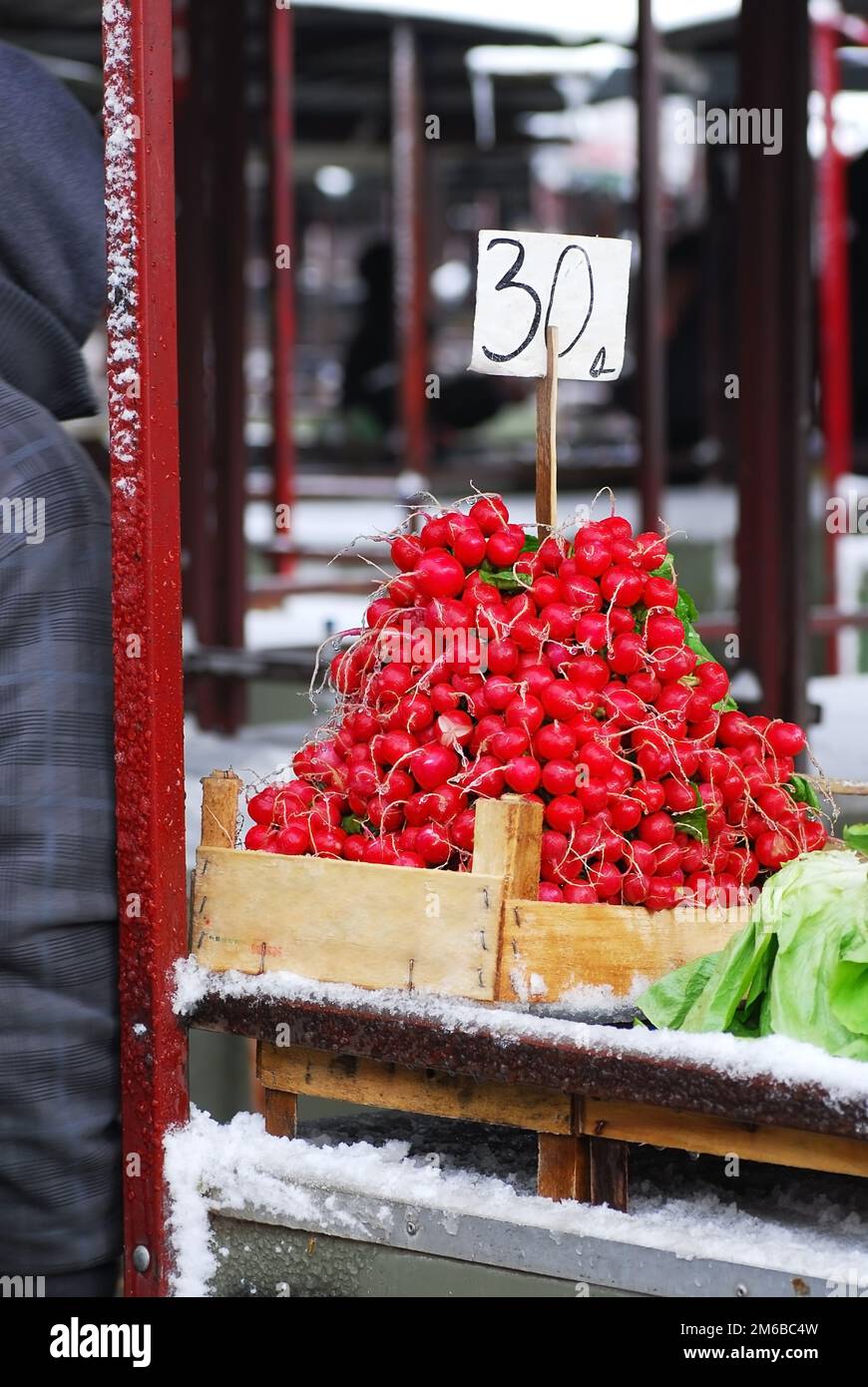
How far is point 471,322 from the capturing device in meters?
4.86

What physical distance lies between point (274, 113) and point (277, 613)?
7.11ft

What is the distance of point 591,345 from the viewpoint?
229 cm

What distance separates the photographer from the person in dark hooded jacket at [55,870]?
219cm

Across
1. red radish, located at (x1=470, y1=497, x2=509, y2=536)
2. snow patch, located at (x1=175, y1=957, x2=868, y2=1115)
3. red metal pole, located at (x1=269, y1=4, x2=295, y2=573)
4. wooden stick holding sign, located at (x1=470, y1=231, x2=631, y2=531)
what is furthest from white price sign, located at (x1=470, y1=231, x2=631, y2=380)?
red metal pole, located at (x1=269, y1=4, x2=295, y2=573)

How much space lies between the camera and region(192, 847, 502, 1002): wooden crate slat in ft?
6.52

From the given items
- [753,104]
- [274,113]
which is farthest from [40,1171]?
A: [274,113]

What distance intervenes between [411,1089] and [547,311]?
1.02 m

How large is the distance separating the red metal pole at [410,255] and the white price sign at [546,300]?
6297 millimetres

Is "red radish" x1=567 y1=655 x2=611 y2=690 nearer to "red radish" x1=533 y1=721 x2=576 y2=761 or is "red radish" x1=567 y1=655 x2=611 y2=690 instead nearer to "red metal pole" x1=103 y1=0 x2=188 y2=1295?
"red radish" x1=533 y1=721 x2=576 y2=761

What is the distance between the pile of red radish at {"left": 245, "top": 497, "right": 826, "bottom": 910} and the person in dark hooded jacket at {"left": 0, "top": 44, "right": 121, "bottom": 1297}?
24cm

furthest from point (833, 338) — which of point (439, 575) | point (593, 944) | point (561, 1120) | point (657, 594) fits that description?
point (561, 1120)

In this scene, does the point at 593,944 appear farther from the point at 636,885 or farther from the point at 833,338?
the point at 833,338
